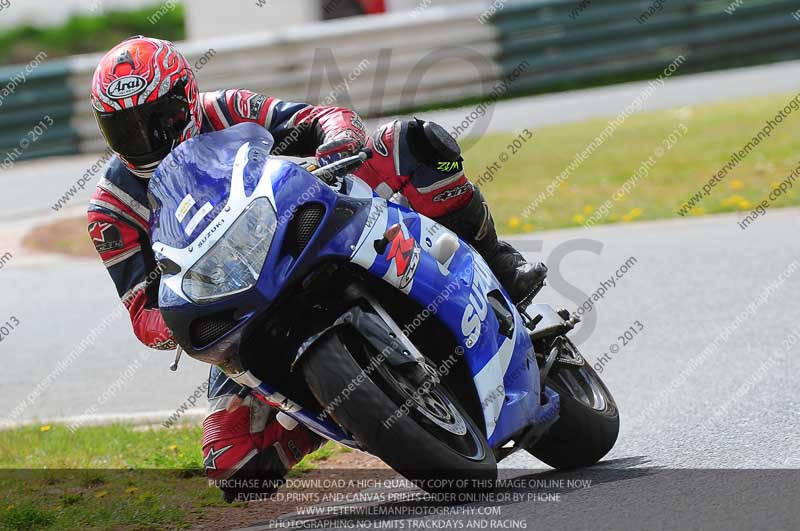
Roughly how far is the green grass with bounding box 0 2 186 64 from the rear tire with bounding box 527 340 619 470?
25605 millimetres

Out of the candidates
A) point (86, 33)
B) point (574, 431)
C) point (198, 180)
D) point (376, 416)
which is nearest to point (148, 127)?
point (198, 180)

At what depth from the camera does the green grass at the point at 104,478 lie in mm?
5168

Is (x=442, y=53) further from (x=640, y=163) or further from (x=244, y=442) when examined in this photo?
(x=244, y=442)

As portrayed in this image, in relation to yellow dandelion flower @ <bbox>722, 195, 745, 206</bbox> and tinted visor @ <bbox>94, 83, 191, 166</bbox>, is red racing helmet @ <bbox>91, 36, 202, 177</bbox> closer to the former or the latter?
tinted visor @ <bbox>94, 83, 191, 166</bbox>

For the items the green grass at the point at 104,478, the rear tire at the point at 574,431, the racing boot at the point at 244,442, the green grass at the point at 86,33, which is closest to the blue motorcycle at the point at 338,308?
the rear tire at the point at 574,431

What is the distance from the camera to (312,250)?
411 centimetres

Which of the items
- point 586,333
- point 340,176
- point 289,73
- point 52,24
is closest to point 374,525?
point 340,176

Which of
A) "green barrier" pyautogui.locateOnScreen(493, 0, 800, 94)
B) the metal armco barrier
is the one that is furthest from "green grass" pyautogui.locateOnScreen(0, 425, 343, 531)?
"green barrier" pyautogui.locateOnScreen(493, 0, 800, 94)

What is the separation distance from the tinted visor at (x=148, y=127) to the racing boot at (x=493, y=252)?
1.15 m

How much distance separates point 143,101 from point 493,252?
165 centimetres

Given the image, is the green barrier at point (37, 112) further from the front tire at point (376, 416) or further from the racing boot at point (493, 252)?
the front tire at point (376, 416)

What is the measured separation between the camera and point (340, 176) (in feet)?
14.7

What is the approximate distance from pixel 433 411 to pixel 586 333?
3.54 m

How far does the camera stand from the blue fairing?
409 cm
